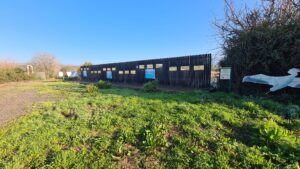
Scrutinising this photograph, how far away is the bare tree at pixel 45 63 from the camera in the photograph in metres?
30.8

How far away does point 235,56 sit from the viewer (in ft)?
20.3

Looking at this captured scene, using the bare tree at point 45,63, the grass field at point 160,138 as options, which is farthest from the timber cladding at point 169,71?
the bare tree at point 45,63

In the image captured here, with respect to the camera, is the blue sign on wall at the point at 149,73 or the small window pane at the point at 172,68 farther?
the blue sign on wall at the point at 149,73

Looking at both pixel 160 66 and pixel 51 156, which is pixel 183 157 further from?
pixel 160 66

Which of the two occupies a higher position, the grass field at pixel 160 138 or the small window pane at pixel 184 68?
the small window pane at pixel 184 68

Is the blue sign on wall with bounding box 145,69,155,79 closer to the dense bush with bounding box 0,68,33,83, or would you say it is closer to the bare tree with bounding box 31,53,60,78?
the dense bush with bounding box 0,68,33,83

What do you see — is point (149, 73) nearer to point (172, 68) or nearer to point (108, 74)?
point (172, 68)

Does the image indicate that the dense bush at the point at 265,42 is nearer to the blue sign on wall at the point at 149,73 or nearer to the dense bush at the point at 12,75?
the blue sign on wall at the point at 149,73

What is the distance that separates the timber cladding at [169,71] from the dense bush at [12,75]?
12.6 meters

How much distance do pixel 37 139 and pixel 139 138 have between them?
6.71ft

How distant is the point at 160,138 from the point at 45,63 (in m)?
35.8

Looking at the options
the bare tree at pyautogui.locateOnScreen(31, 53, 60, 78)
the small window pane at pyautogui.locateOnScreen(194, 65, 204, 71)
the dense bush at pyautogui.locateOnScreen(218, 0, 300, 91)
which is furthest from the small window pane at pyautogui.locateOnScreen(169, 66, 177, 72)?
the bare tree at pyautogui.locateOnScreen(31, 53, 60, 78)

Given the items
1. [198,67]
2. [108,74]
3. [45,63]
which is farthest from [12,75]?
[198,67]

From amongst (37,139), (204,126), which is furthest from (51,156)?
(204,126)
